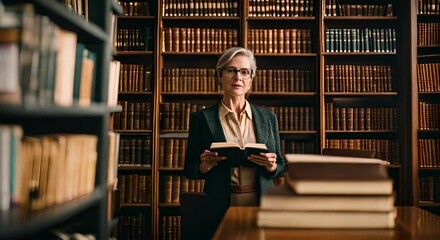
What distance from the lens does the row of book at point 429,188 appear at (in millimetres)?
4168

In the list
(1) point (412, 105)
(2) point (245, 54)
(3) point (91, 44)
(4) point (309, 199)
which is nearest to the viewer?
(4) point (309, 199)

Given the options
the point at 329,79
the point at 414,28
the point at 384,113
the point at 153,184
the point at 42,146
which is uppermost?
the point at 414,28

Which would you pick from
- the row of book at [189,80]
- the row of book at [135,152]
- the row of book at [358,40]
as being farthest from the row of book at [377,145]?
the row of book at [135,152]

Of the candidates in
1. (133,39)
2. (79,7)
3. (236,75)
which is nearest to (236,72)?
(236,75)

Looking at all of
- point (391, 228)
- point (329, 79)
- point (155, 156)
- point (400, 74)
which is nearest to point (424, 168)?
point (400, 74)

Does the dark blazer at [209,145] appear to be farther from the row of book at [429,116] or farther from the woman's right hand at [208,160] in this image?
the row of book at [429,116]

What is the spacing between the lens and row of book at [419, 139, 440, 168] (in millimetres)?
4156

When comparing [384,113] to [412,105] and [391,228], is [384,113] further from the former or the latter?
[391,228]

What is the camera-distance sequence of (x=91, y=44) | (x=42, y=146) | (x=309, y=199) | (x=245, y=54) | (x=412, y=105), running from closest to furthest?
(x=309, y=199)
(x=42, y=146)
(x=91, y=44)
(x=245, y=54)
(x=412, y=105)

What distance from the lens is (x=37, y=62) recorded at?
1.33 metres

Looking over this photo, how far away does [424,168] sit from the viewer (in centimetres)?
414

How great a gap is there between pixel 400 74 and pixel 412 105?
322mm

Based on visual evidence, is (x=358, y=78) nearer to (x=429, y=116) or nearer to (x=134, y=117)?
(x=429, y=116)

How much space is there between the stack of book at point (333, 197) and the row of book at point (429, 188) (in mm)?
3286
